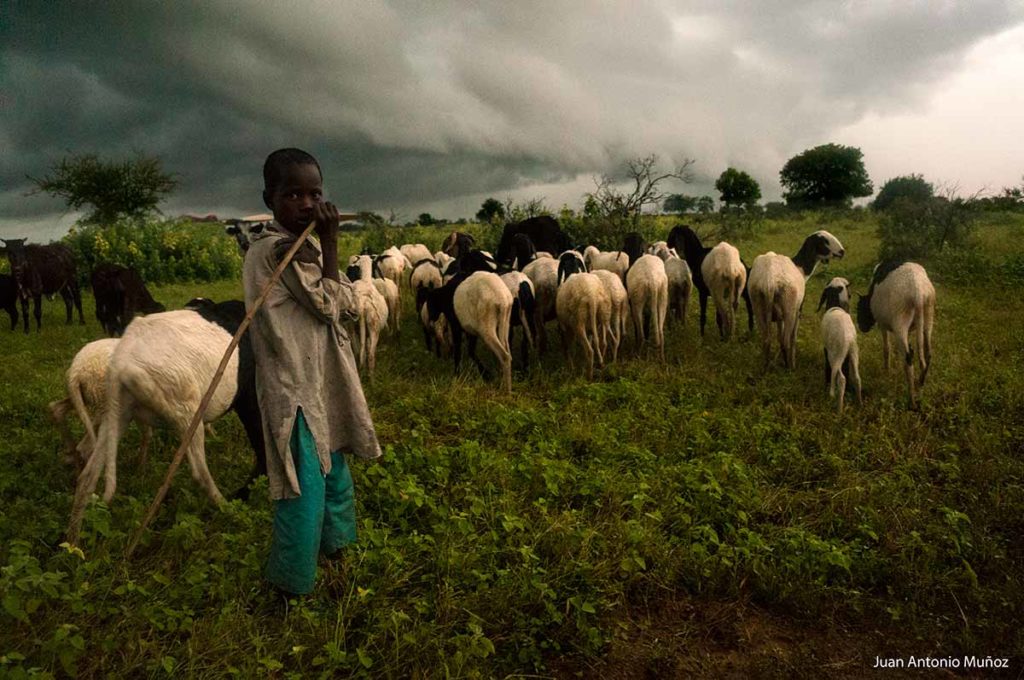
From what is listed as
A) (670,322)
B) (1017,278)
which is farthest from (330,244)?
(1017,278)

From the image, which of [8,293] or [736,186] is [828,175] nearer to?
[736,186]

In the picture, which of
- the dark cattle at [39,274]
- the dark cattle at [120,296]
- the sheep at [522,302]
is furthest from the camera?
the dark cattle at [39,274]

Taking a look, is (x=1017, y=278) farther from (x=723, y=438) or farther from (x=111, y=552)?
(x=111, y=552)

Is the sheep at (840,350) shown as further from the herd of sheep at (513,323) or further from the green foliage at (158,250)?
the green foliage at (158,250)

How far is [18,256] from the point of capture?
12.2 metres

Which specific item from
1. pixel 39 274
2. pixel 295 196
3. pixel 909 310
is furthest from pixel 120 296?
pixel 909 310

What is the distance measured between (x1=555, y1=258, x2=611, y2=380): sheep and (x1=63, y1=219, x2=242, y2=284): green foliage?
1418 centimetres

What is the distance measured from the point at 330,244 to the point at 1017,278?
14.6 meters

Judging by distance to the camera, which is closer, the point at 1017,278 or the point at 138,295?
the point at 138,295

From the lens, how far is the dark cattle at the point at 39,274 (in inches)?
468

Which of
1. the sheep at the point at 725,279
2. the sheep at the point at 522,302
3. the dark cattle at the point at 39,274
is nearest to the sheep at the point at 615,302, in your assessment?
the sheep at the point at 522,302

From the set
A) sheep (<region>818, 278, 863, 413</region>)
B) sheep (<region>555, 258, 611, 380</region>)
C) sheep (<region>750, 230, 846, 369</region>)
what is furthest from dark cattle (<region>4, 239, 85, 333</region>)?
sheep (<region>818, 278, 863, 413</region>)

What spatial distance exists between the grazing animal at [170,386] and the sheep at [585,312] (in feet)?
14.8

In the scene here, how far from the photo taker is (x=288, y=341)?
276 cm
